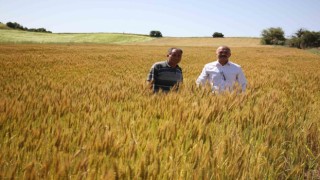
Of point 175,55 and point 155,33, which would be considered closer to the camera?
point 175,55

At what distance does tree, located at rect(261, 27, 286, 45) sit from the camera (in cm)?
7319

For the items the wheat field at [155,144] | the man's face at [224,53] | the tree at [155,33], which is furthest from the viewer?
the tree at [155,33]

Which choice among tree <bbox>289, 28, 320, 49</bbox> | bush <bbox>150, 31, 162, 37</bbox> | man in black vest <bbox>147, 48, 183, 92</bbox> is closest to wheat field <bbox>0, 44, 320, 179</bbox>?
man in black vest <bbox>147, 48, 183, 92</bbox>

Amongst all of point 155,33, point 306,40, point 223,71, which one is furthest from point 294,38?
point 223,71

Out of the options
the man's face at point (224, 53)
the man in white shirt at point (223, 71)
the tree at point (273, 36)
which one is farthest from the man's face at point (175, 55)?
the tree at point (273, 36)

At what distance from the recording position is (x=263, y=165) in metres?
1.90

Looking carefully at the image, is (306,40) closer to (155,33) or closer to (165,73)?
(155,33)

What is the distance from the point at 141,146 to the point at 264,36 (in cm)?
7801

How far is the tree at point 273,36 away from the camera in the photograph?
240 feet

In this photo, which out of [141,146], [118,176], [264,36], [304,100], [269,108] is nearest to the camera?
[118,176]

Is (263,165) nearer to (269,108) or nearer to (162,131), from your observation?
(162,131)

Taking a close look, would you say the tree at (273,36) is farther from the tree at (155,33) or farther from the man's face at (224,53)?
the man's face at (224,53)

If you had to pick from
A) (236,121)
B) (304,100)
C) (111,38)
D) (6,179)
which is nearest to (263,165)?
(236,121)

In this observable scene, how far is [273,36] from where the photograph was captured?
74750 millimetres
